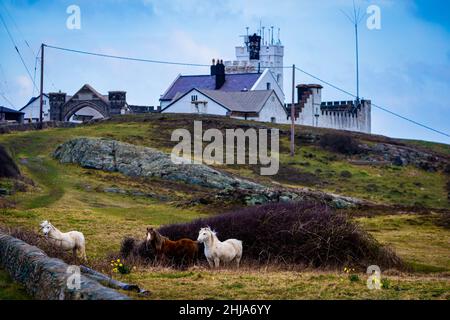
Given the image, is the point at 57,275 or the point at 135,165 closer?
the point at 57,275

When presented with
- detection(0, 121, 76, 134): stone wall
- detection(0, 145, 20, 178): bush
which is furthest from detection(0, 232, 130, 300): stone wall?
detection(0, 121, 76, 134): stone wall

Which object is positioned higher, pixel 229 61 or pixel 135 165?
pixel 229 61

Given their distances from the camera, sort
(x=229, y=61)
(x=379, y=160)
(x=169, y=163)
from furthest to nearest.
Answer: (x=229, y=61) < (x=379, y=160) < (x=169, y=163)

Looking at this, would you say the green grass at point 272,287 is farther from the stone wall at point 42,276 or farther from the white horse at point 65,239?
the white horse at point 65,239

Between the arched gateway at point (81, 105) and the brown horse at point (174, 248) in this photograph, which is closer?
the brown horse at point (174, 248)

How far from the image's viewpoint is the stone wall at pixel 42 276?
14.3 meters

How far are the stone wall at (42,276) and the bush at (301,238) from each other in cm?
805

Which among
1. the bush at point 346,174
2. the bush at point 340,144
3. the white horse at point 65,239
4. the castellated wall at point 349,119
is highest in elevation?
the castellated wall at point 349,119

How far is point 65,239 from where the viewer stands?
2797 centimetres

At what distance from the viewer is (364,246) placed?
101 feet

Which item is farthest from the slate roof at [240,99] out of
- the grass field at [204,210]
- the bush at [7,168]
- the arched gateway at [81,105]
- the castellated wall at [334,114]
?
the bush at [7,168]

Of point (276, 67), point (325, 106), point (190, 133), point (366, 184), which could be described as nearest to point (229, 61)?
point (276, 67)

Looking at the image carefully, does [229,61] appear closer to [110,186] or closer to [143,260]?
[110,186]
